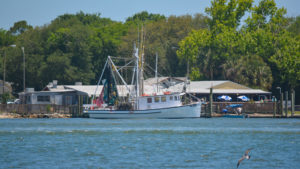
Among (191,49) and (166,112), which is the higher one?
(191,49)

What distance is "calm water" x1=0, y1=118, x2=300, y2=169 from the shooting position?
3284 cm

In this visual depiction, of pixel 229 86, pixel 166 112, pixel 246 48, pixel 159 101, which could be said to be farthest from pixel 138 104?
pixel 246 48

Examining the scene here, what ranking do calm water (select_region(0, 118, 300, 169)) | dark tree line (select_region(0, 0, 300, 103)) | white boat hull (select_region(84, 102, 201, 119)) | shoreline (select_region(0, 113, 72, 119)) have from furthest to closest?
A: dark tree line (select_region(0, 0, 300, 103)) < shoreline (select_region(0, 113, 72, 119)) < white boat hull (select_region(84, 102, 201, 119)) < calm water (select_region(0, 118, 300, 169))

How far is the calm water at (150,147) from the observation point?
108 feet

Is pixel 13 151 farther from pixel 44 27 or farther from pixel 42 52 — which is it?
pixel 44 27

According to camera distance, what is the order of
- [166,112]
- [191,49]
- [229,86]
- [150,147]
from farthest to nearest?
[191,49], [229,86], [166,112], [150,147]

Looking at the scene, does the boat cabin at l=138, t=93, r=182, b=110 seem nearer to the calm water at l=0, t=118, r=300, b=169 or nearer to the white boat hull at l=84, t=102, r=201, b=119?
the white boat hull at l=84, t=102, r=201, b=119

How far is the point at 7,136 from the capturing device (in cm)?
5197

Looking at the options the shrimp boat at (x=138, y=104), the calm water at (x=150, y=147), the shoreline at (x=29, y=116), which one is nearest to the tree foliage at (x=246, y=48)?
the shrimp boat at (x=138, y=104)

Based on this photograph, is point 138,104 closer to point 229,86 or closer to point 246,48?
point 229,86

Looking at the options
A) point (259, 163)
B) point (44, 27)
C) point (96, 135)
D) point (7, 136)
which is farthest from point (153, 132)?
Result: point (44, 27)

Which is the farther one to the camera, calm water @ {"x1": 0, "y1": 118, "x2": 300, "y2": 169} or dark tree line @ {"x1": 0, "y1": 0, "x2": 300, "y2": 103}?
dark tree line @ {"x1": 0, "y1": 0, "x2": 300, "y2": 103}

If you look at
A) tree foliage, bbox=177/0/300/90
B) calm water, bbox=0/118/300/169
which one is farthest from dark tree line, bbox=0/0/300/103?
calm water, bbox=0/118/300/169

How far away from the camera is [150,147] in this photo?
41.5 meters
